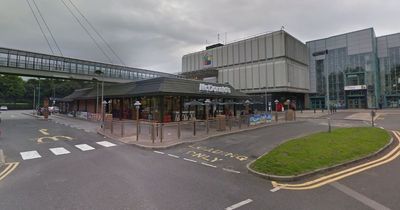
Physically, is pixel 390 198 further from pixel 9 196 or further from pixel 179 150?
pixel 9 196

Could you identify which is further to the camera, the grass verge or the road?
the grass verge

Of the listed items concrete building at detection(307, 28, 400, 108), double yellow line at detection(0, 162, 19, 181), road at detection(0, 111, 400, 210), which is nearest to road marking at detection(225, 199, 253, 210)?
road at detection(0, 111, 400, 210)

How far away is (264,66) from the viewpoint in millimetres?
57531

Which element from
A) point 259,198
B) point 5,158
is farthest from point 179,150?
point 5,158

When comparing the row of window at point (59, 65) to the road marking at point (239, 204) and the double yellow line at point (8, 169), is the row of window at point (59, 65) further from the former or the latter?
the road marking at point (239, 204)

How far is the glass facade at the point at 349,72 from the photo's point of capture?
60.5 m

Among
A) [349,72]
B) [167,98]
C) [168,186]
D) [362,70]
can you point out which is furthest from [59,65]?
[362,70]

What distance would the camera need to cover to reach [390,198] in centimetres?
557

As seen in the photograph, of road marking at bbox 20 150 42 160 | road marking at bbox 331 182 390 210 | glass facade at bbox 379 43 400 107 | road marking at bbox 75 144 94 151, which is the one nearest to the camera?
road marking at bbox 331 182 390 210

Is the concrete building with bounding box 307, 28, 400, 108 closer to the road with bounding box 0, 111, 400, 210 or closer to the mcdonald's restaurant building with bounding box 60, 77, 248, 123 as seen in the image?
the mcdonald's restaurant building with bounding box 60, 77, 248, 123

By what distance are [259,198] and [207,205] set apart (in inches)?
53.2

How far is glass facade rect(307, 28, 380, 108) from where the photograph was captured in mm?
60531

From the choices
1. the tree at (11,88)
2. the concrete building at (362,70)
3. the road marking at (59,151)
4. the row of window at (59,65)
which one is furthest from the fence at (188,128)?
the tree at (11,88)

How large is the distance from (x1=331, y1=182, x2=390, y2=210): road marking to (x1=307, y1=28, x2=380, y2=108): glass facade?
194ft
